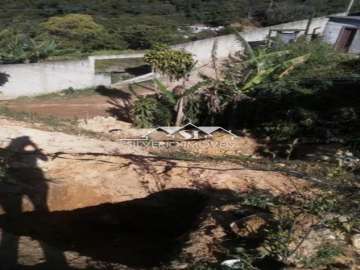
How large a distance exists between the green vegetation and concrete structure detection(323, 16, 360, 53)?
24.2 ft

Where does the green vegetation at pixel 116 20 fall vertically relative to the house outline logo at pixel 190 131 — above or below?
below

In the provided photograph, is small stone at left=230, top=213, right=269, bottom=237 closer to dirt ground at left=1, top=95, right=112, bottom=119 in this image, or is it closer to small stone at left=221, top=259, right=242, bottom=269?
small stone at left=221, top=259, right=242, bottom=269

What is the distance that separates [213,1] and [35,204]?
97.6ft

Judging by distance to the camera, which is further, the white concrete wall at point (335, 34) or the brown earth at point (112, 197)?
the white concrete wall at point (335, 34)

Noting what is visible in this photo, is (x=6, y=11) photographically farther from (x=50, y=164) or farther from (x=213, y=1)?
(x=50, y=164)

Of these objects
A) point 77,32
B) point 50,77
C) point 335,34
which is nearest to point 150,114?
point 50,77

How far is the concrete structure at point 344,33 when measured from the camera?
73.0 feet

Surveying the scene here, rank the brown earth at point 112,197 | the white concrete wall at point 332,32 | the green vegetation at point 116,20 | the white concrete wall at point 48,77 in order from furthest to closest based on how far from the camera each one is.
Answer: the white concrete wall at point 332,32
the green vegetation at point 116,20
the white concrete wall at point 48,77
the brown earth at point 112,197

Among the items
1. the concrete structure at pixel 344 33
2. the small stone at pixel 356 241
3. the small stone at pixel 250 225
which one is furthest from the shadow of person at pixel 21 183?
the concrete structure at pixel 344 33

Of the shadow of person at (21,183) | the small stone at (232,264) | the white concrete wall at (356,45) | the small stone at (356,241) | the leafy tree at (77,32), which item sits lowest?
the leafy tree at (77,32)

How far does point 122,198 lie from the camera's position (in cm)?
919

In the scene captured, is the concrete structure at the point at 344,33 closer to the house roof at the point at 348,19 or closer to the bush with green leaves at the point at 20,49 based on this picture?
the house roof at the point at 348,19

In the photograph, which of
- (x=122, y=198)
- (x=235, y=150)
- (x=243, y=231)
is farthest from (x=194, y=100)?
(x=243, y=231)

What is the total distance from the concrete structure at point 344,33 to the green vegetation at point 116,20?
7.38 m
